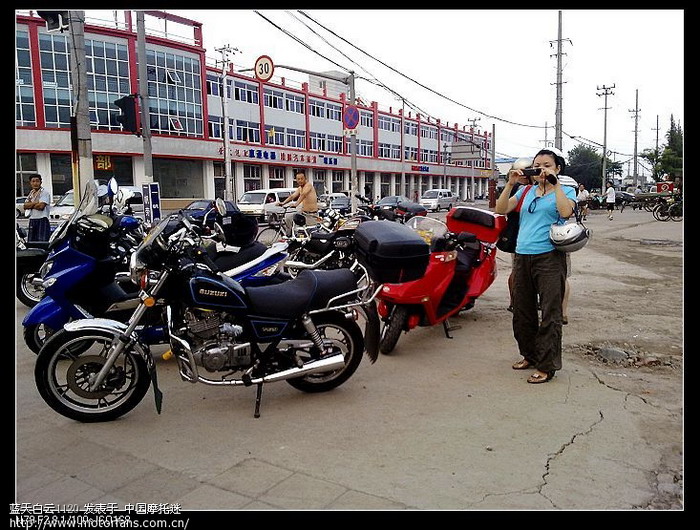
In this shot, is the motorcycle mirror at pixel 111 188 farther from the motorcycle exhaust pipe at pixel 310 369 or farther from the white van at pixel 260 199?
the white van at pixel 260 199

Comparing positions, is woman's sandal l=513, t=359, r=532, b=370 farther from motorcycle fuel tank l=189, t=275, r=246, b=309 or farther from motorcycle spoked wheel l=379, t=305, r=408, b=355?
motorcycle fuel tank l=189, t=275, r=246, b=309

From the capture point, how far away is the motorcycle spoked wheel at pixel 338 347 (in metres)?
4.19

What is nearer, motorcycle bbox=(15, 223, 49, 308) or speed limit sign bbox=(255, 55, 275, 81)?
motorcycle bbox=(15, 223, 49, 308)

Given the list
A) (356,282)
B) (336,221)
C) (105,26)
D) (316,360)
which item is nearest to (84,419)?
(316,360)

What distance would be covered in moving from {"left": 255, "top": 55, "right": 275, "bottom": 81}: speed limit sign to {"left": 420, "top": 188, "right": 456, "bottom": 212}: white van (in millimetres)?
27141

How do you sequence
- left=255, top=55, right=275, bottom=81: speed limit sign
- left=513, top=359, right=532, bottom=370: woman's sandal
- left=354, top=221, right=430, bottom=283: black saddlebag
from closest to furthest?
left=354, top=221, right=430, bottom=283: black saddlebag → left=513, top=359, right=532, bottom=370: woman's sandal → left=255, top=55, right=275, bottom=81: speed limit sign

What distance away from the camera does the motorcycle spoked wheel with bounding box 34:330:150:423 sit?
12.1ft

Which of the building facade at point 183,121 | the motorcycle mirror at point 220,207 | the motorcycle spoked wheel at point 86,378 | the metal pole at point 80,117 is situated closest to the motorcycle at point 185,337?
the motorcycle spoked wheel at point 86,378

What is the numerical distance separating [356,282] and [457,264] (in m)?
1.98

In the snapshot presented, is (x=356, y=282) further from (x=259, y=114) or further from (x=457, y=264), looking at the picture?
A: (x=259, y=114)

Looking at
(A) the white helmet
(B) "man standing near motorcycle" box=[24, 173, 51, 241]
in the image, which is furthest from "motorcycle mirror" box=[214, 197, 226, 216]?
(B) "man standing near motorcycle" box=[24, 173, 51, 241]

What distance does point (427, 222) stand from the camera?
6.03m

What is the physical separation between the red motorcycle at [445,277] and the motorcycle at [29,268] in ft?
13.6

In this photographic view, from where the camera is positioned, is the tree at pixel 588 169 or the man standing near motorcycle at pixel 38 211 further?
the tree at pixel 588 169
